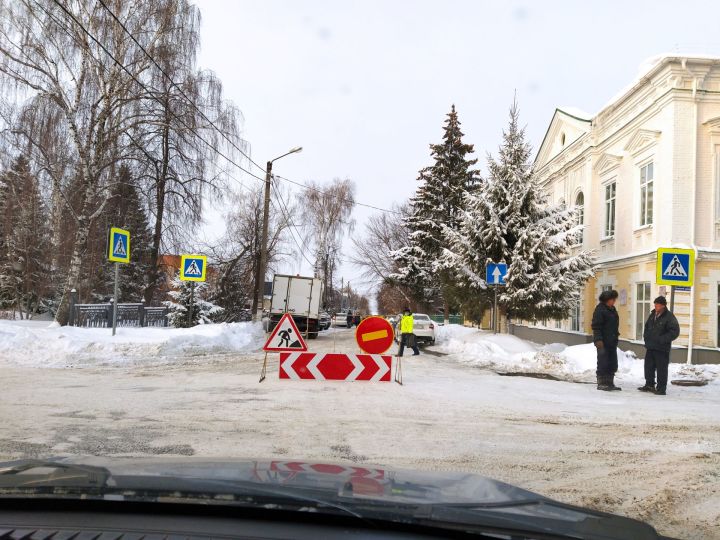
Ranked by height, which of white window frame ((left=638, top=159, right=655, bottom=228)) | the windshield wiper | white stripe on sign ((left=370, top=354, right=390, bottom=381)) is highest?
white window frame ((left=638, top=159, right=655, bottom=228))

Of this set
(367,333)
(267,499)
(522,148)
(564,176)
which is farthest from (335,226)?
(267,499)

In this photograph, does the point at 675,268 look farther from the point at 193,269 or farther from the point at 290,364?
the point at 193,269

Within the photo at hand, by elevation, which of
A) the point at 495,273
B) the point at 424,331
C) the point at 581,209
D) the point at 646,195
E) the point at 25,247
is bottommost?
the point at 424,331

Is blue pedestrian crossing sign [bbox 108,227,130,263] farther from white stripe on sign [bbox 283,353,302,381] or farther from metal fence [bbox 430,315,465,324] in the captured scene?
metal fence [bbox 430,315,465,324]

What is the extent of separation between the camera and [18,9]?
18703 millimetres

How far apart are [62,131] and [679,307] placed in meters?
21.0

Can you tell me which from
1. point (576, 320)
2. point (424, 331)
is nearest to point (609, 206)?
point (576, 320)

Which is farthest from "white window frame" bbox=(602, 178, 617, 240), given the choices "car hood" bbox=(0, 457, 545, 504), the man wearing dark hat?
"car hood" bbox=(0, 457, 545, 504)

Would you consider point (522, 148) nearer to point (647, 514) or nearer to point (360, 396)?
point (360, 396)

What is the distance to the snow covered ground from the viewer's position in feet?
43.3

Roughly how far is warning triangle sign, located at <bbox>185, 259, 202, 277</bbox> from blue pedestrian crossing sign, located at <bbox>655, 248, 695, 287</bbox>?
44.5 feet

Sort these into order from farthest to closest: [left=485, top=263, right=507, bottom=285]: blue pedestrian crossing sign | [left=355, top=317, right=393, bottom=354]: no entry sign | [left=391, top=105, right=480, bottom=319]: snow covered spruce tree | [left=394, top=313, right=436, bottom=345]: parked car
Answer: [left=391, top=105, right=480, bottom=319]: snow covered spruce tree < [left=394, top=313, right=436, bottom=345]: parked car < [left=485, top=263, right=507, bottom=285]: blue pedestrian crossing sign < [left=355, top=317, right=393, bottom=354]: no entry sign

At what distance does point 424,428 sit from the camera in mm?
6812

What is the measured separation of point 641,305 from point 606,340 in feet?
31.1
